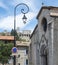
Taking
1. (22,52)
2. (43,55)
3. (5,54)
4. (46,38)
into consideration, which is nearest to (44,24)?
(46,38)

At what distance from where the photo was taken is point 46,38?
1229 inches

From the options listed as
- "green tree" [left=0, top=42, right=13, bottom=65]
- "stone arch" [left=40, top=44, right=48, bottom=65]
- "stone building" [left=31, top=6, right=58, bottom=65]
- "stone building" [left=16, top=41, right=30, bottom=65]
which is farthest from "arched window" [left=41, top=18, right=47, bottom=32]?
"stone building" [left=16, top=41, right=30, bottom=65]

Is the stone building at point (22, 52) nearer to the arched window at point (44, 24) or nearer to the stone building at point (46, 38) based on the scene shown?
the stone building at point (46, 38)

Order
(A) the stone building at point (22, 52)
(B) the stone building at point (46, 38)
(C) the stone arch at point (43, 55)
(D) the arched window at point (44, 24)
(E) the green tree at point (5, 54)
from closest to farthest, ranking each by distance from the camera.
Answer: (B) the stone building at point (46, 38), (C) the stone arch at point (43, 55), (D) the arched window at point (44, 24), (E) the green tree at point (5, 54), (A) the stone building at point (22, 52)

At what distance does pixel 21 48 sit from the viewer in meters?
56.8

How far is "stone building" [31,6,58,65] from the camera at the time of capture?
93.4 feet

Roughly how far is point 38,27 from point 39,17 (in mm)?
1341

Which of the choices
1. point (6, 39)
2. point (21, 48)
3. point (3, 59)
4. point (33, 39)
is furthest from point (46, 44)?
point (6, 39)

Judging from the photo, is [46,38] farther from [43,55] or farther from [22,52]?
[22,52]

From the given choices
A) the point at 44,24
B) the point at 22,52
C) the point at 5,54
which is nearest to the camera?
the point at 44,24

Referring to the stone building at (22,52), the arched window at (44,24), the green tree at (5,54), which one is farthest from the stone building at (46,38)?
the stone building at (22,52)

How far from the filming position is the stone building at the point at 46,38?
2847cm

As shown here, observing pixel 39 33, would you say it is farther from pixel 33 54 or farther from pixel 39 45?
pixel 33 54

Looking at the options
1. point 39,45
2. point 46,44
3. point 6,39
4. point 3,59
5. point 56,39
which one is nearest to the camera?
point 56,39
